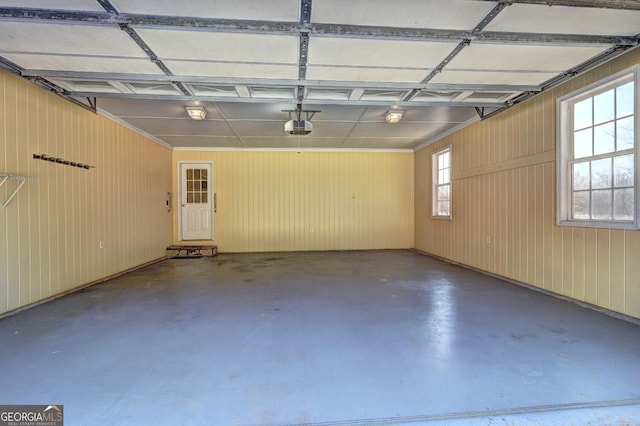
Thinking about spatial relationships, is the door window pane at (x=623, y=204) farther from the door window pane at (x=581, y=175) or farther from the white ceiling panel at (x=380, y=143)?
the white ceiling panel at (x=380, y=143)

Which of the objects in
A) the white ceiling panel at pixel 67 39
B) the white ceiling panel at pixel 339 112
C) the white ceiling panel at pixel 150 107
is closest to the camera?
the white ceiling panel at pixel 67 39

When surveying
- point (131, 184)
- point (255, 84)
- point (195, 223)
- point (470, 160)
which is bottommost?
point (195, 223)

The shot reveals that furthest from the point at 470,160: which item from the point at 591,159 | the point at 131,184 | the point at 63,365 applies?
the point at 131,184

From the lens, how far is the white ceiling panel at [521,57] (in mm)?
2547

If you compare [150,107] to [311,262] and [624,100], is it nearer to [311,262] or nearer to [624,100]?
[311,262]

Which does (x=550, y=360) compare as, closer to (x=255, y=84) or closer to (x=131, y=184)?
(x=255, y=84)

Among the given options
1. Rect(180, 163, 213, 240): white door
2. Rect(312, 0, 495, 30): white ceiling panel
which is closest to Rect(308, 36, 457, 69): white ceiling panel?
Rect(312, 0, 495, 30): white ceiling panel

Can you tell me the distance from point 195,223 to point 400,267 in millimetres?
5072

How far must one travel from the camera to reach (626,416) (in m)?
1.50

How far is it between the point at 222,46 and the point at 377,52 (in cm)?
136

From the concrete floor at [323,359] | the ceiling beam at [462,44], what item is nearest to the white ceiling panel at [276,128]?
the ceiling beam at [462,44]

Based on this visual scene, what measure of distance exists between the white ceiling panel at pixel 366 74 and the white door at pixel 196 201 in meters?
4.99

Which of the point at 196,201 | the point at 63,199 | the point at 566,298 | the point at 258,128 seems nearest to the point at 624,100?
the point at 566,298

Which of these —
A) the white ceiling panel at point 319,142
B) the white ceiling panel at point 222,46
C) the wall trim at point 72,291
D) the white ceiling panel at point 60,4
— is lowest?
the wall trim at point 72,291
